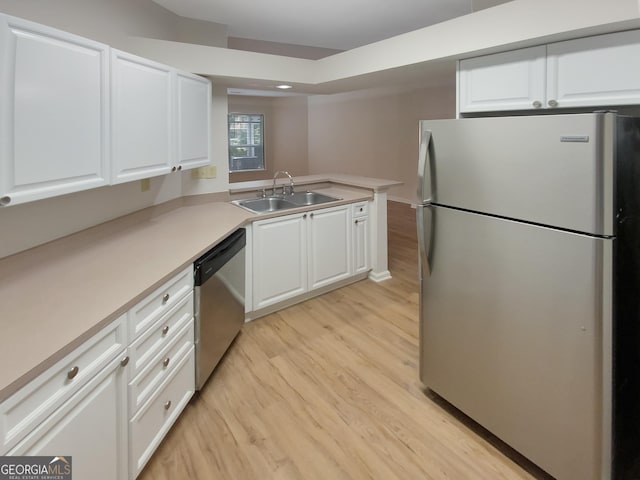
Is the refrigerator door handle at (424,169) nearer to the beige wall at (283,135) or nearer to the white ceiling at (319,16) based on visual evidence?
the white ceiling at (319,16)

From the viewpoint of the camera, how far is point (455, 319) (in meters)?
1.93

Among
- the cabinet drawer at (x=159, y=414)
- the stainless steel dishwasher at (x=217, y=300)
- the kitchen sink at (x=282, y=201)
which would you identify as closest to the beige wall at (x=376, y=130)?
the kitchen sink at (x=282, y=201)

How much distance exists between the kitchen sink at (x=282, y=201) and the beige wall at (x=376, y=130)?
3.58m

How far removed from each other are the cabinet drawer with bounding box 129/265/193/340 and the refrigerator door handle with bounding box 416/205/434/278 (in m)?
1.19

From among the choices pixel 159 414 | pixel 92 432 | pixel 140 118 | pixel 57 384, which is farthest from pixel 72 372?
pixel 140 118

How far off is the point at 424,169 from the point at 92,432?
1742mm

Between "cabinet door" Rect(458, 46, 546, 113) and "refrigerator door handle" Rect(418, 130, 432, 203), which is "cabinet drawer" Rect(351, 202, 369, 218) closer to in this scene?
"cabinet door" Rect(458, 46, 546, 113)

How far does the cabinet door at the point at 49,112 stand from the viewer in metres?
1.29

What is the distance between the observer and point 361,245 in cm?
378

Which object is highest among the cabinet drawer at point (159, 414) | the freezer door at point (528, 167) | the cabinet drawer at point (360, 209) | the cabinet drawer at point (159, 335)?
the freezer door at point (528, 167)

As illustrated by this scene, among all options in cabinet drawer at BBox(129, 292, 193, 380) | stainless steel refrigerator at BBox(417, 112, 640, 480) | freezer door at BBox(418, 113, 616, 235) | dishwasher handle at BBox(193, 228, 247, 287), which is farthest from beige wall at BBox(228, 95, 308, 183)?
stainless steel refrigerator at BBox(417, 112, 640, 480)

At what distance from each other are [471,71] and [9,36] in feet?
7.21

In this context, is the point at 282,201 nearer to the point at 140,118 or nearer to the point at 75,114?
the point at 140,118

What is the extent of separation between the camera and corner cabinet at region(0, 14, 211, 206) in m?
1.31
